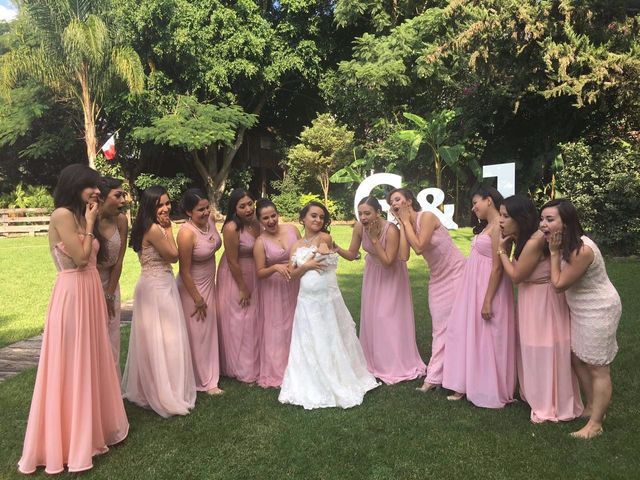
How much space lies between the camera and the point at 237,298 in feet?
18.1

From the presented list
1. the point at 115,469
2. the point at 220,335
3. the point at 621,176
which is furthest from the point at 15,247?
the point at 621,176

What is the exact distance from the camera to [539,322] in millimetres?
4250

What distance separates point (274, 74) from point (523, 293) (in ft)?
73.0

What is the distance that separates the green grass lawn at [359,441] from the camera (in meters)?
3.66

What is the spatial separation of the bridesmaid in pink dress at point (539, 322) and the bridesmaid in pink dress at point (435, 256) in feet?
2.99

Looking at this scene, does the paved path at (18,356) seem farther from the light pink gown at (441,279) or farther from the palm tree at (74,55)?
the palm tree at (74,55)

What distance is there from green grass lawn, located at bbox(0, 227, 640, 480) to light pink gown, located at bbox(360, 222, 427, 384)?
0.83ft

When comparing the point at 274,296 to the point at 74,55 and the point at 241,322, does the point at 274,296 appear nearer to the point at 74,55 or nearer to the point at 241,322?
the point at 241,322

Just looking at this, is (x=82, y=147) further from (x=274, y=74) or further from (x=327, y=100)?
(x=327, y=100)

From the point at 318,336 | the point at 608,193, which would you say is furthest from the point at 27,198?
the point at 318,336

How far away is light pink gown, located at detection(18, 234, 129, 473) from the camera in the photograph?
3629 millimetres

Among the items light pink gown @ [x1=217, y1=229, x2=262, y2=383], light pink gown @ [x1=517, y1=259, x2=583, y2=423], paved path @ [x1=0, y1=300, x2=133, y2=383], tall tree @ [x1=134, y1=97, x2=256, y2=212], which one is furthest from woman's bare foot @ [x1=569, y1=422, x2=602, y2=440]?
tall tree @ [x1=134, y1=97, x2=256, y2=212]

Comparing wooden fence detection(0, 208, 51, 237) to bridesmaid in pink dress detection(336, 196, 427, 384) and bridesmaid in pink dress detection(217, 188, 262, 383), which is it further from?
bridesmaid in pink dress detection(336, 196, 427, 384)

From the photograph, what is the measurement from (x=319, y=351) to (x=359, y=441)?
38.1 inches
